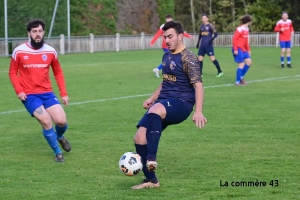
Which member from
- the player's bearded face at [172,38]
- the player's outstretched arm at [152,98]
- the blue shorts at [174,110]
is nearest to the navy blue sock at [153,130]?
the blue shorts at [174,110]

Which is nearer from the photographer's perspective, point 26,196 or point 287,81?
point 26,196

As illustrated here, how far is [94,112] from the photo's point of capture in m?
13.5

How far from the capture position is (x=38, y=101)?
8734mm

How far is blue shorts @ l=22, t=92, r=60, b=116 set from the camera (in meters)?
8.66

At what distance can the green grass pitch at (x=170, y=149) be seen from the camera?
696 centimetres

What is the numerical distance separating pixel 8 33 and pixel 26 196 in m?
27.3

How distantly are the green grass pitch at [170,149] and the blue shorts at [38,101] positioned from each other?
742 mm

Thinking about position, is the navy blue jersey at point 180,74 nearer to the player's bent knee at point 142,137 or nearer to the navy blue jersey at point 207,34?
the player's bent knee at point 142,137

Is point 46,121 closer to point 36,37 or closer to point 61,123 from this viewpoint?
point 61,123

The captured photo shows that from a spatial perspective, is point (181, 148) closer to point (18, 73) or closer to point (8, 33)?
point (18, 73)

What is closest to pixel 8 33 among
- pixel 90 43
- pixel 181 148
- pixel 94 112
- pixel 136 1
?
pixel 90 43

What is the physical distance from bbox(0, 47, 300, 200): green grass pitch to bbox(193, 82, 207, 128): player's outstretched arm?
755mm

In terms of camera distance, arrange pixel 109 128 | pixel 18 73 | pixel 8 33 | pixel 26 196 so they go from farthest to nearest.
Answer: pixel 8 33 → pixel 109 128 → pixel 18 73 → pixel 26 196

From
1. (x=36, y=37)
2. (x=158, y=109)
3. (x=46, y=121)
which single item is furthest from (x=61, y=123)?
(x=158, y=109)
